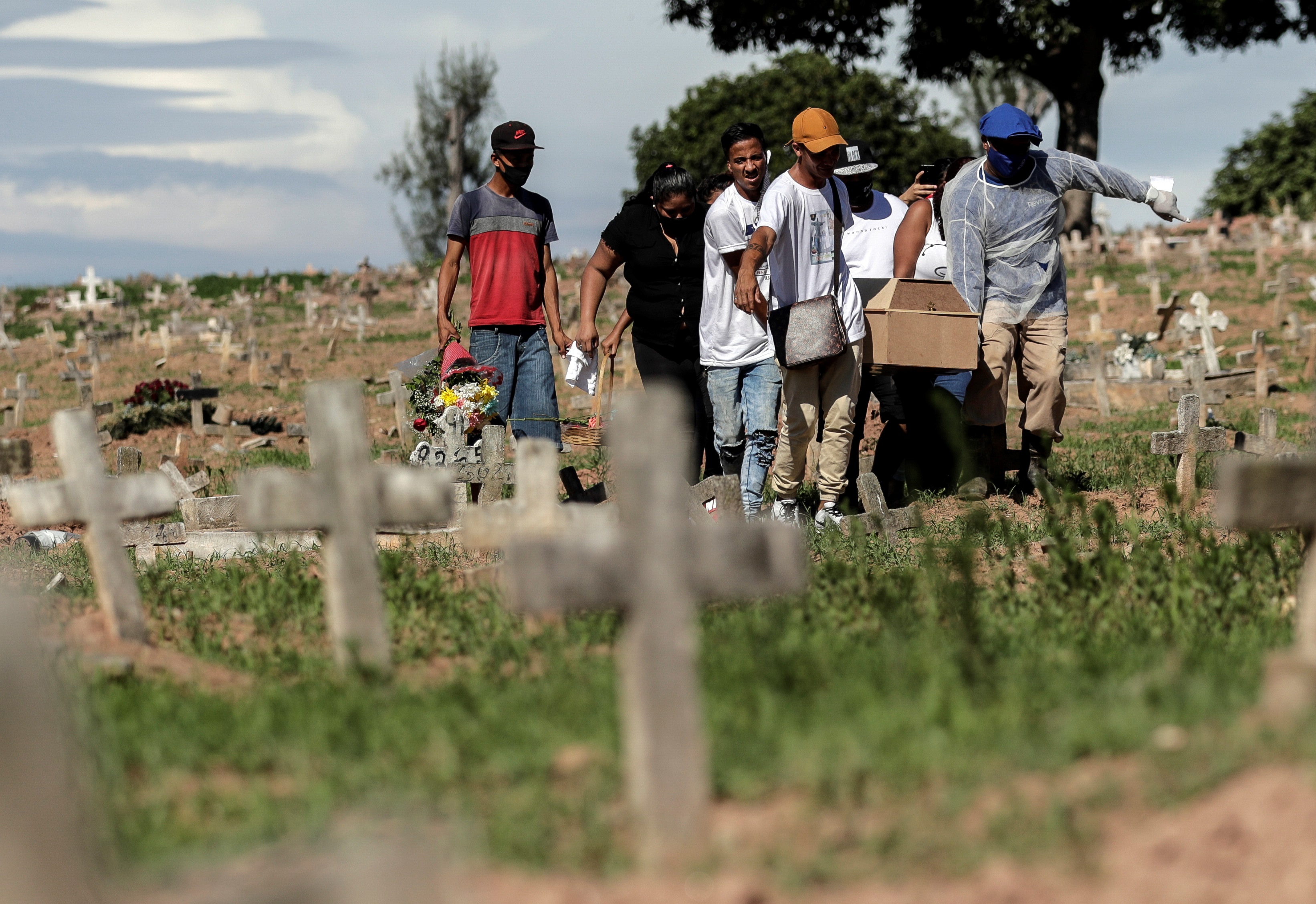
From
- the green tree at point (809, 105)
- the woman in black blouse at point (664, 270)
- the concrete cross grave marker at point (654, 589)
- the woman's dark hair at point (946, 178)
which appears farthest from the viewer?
the green tree at point (809, 105)

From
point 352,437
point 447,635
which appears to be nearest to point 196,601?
point 447,635

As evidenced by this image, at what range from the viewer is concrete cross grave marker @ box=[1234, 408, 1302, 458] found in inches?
371

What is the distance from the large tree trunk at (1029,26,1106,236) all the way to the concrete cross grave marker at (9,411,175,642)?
2740 cm

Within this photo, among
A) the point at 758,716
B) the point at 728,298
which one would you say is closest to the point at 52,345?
the point at 728,298

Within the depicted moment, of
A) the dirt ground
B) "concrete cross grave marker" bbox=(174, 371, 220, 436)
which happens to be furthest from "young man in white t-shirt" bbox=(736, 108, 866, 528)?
"concrete cross grave marker" bbox=(174, 371, 220, 436)

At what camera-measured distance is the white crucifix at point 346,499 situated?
3.91 metres

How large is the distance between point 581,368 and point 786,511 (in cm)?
164

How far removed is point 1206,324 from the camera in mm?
17281

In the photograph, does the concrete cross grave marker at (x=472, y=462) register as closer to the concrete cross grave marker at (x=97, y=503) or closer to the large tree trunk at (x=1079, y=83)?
the concrete cross grave marker at (x=97, y=503)

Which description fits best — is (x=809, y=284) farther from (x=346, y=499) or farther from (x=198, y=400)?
(x=198, y=400)

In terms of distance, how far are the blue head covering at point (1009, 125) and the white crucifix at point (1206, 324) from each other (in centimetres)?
918

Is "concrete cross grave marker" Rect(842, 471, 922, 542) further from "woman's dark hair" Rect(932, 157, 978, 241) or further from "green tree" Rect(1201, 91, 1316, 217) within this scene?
"green tree" Rect(1201, 91, 1316, 217)

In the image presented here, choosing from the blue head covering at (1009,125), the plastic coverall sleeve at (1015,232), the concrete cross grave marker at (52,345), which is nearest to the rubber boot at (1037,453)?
the plastic coverall sleeve at (1015,232)

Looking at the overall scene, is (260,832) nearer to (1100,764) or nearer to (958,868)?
(958,868)
